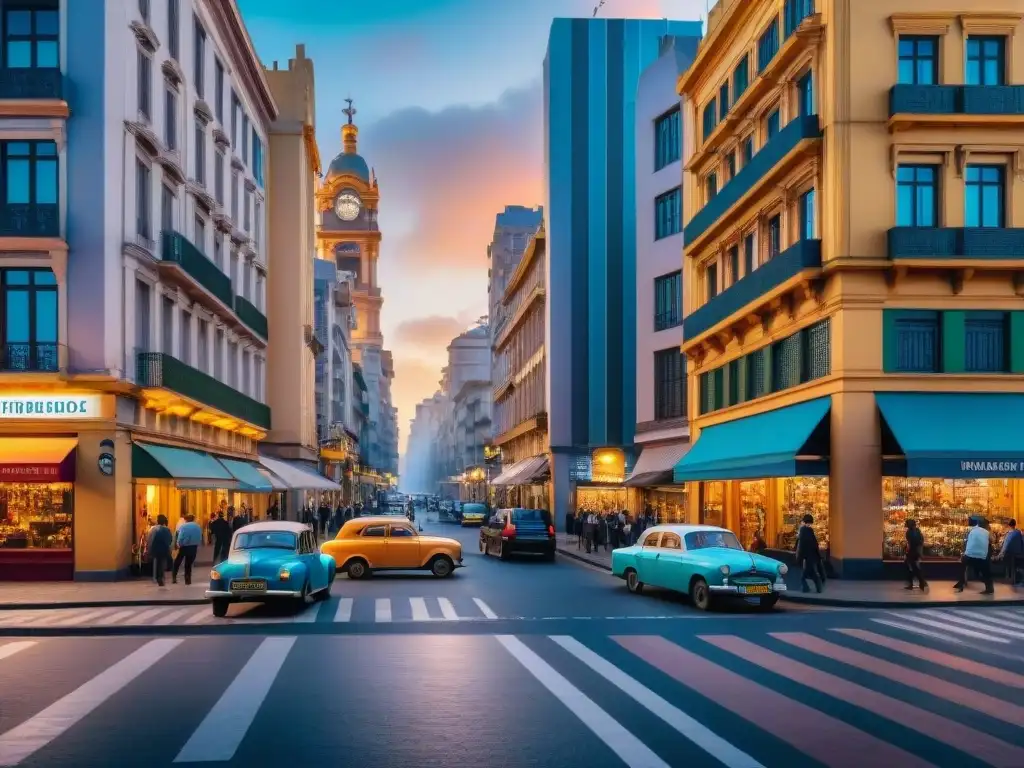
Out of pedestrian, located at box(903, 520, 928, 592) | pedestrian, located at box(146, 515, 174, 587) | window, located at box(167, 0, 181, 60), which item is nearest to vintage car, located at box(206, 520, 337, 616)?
pedestrian, located at box(146, 515, 174, 587)

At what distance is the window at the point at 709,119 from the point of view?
40625 millimetres

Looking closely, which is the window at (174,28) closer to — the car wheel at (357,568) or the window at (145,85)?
the window at (145,85)

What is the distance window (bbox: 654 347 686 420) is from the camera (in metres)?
48.9

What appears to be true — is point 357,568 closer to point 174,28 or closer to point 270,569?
point 270,569

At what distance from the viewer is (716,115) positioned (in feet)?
132

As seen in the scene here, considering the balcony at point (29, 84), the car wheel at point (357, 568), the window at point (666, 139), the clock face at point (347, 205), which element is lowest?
the car wheel at point (357, 568)

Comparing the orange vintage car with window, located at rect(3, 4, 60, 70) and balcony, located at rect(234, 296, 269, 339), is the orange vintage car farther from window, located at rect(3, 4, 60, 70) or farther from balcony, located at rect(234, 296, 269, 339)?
balcony, located at rect(234, 296, 269, 339)

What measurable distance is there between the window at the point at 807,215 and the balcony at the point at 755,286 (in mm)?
876

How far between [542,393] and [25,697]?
56.8 metres

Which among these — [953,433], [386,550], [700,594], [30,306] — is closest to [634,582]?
[700,594]

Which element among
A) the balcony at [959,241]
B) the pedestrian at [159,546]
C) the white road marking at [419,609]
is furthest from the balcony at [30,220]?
the balcony at [959,241]

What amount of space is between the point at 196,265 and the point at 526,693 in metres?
25.2

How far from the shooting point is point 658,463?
48.3m

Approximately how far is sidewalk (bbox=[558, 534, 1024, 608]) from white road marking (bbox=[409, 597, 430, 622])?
24.6ft
